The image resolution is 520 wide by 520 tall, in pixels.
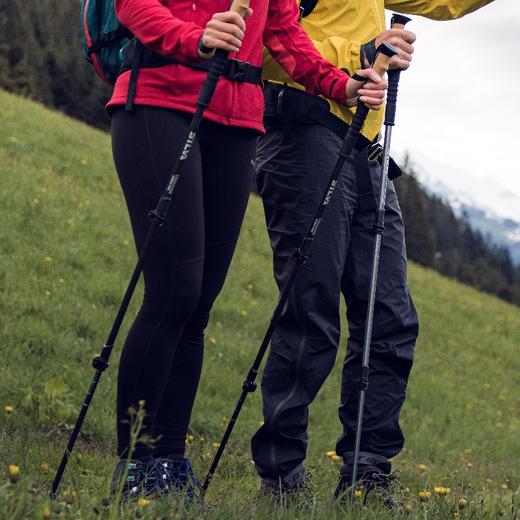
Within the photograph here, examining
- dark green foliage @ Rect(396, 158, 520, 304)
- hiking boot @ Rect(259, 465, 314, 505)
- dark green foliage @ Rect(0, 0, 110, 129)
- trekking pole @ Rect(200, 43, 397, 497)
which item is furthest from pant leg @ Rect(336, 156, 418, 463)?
dark green foliage @ Rect(396, 158, 520, 304)

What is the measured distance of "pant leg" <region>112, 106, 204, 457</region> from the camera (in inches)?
134

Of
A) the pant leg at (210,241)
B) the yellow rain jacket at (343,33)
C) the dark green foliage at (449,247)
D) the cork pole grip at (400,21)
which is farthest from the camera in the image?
the dark green foliage at (449,247)

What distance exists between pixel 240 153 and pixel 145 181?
49 cm

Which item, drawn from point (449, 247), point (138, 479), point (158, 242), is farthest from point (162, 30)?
point (449, 247)

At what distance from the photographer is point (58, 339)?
7859 millimetres

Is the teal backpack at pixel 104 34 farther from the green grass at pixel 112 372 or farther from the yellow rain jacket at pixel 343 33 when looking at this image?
the green grass at pixel 112 372

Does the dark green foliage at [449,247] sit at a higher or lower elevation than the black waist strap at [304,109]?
lower

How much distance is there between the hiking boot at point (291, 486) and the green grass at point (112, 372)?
102mm

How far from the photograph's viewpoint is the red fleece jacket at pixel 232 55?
328 centimetres

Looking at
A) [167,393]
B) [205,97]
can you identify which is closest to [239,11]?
[205,97]

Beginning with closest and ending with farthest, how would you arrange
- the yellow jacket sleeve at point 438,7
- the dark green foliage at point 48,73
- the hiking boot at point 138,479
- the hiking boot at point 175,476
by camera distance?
the hiking boot at point 138,479, the hiking boot at point 175,476, the yellow jacket sleeve at point 438,7, the dark green foliage at point 48,73

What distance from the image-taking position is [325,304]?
426 cm

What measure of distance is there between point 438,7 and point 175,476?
3.04 metres

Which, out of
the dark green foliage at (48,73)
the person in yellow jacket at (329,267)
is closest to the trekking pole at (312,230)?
the person in yellow jacket at (329,267)
